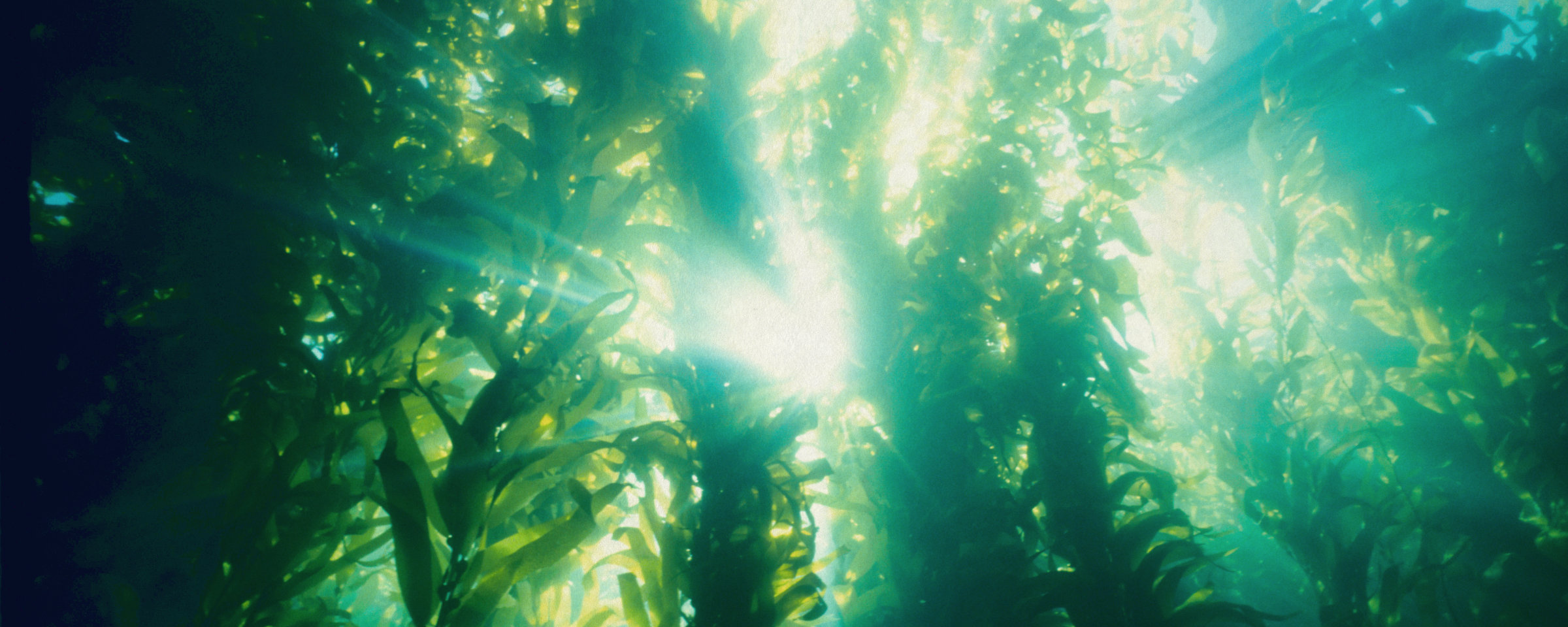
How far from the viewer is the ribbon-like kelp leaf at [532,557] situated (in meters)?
0.94

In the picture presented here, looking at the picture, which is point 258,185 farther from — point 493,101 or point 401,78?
point 493,101

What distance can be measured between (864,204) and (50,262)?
7.91 feet

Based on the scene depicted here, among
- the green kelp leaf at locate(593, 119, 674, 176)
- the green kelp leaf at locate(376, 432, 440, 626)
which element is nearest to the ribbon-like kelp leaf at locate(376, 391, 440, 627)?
the green kelp leaf at locate(376, 432, 440, 626)

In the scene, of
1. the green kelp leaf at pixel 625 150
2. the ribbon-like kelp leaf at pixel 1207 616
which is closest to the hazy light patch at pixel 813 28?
the green kelp leaf at pixel 625 150

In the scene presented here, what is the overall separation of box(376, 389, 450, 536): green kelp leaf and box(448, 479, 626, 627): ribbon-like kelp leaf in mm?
136

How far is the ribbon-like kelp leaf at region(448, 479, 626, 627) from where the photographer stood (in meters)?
0.94

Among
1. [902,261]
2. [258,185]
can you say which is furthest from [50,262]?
[902,261]

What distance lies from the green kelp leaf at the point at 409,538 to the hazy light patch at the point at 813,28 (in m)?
1.73

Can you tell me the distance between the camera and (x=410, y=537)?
0.92 m

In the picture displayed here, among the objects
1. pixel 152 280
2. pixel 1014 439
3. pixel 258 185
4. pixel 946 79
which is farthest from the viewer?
pixel 946 79

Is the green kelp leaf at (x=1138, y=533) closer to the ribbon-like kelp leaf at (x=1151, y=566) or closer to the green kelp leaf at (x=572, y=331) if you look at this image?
the ribbon-like kelp leaf at (x=1151, y=566)

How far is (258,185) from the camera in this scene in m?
1.39

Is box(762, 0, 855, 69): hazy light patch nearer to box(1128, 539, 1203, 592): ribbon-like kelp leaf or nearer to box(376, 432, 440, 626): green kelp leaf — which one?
box(376, 432, 440, 626): green kelp leaf

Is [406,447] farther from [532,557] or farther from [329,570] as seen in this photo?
[329,570]
